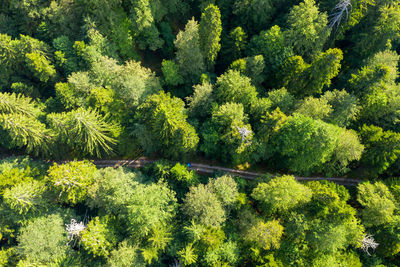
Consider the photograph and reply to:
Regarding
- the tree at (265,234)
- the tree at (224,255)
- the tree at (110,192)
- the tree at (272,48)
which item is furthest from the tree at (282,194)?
the tree at (272,48)

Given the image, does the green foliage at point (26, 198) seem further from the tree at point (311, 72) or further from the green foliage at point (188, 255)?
the tree at point (311, 72)

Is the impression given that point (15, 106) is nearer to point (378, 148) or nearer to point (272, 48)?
point (272, 48)

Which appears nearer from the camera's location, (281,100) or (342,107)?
(342,107)

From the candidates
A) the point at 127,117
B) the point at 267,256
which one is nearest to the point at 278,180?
the point at 267,256

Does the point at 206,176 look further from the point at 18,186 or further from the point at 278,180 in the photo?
the point at 18,186

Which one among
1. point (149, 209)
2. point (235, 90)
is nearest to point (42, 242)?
point (149, 209)

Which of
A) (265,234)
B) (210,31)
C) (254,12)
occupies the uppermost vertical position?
(254,12)
